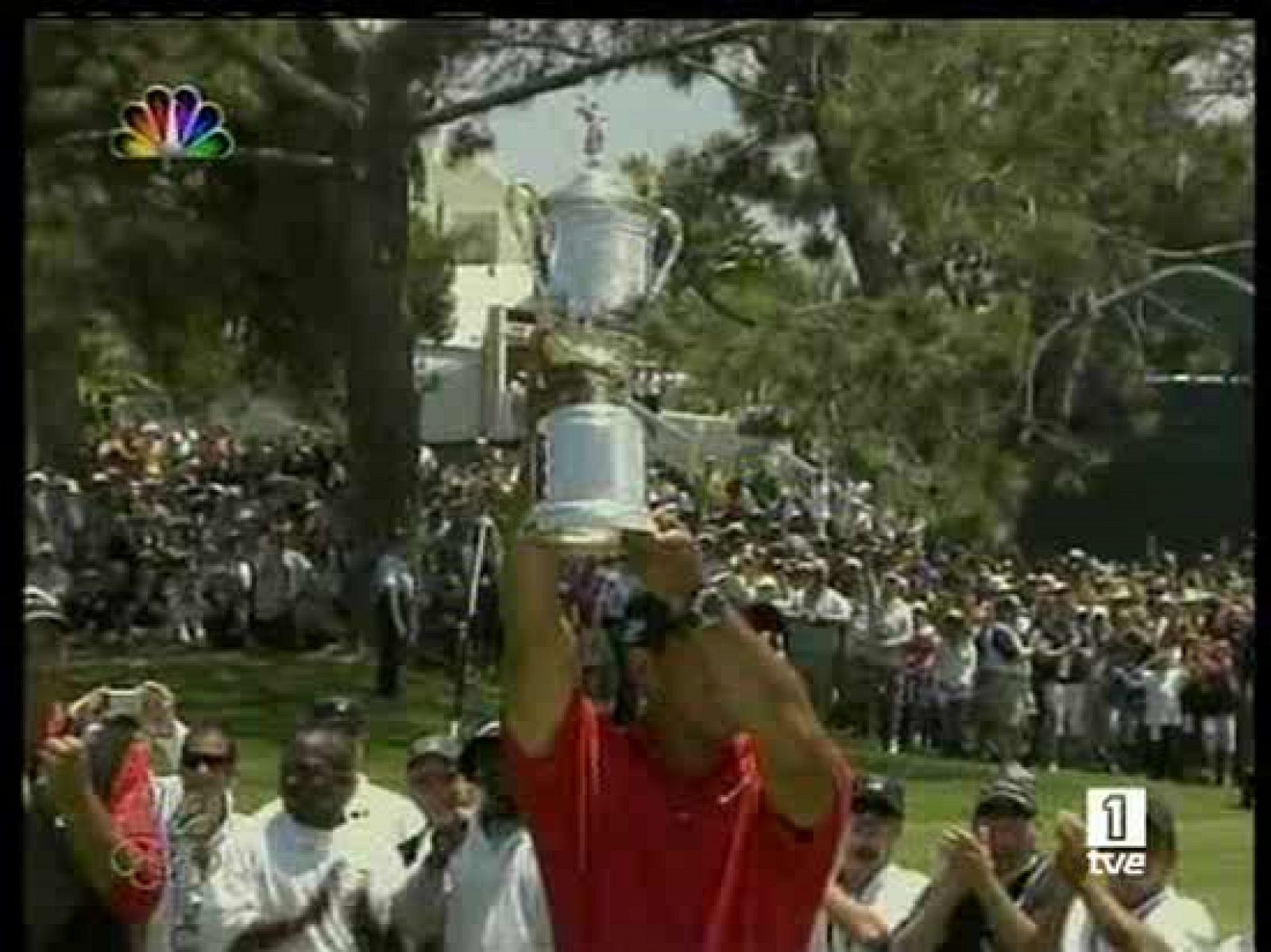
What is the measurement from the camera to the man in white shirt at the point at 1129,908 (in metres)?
4.04

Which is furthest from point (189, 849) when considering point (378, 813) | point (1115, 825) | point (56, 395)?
point (1115, 825)

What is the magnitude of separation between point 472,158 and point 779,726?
117 cm

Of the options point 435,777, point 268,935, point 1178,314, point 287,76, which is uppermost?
point 287,76

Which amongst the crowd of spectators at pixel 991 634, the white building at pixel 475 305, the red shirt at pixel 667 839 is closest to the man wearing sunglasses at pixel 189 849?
the white building at pixel 475 305

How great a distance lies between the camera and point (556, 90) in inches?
159

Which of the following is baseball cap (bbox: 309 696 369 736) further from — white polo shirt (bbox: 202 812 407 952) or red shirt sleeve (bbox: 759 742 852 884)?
red shirt sleeve (bbox: 759 742 852 884)

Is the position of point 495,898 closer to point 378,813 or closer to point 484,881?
point 484,881

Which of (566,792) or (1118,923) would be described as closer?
(566,792)

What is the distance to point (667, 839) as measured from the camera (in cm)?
328

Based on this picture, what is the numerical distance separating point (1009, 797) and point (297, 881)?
1.01 metres

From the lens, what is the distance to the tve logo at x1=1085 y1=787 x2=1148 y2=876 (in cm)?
404

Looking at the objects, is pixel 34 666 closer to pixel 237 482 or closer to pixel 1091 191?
pixel 237 482

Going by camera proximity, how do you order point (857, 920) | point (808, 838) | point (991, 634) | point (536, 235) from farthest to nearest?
point (991, 634) → point (857, 920) → point (536, 235) → point (808, 838)

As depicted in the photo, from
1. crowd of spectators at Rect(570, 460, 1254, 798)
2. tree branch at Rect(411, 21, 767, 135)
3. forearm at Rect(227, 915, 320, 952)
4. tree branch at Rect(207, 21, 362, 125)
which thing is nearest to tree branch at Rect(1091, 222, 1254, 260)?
crowd of spectators at Rect(570, 460, 1254, 798)
